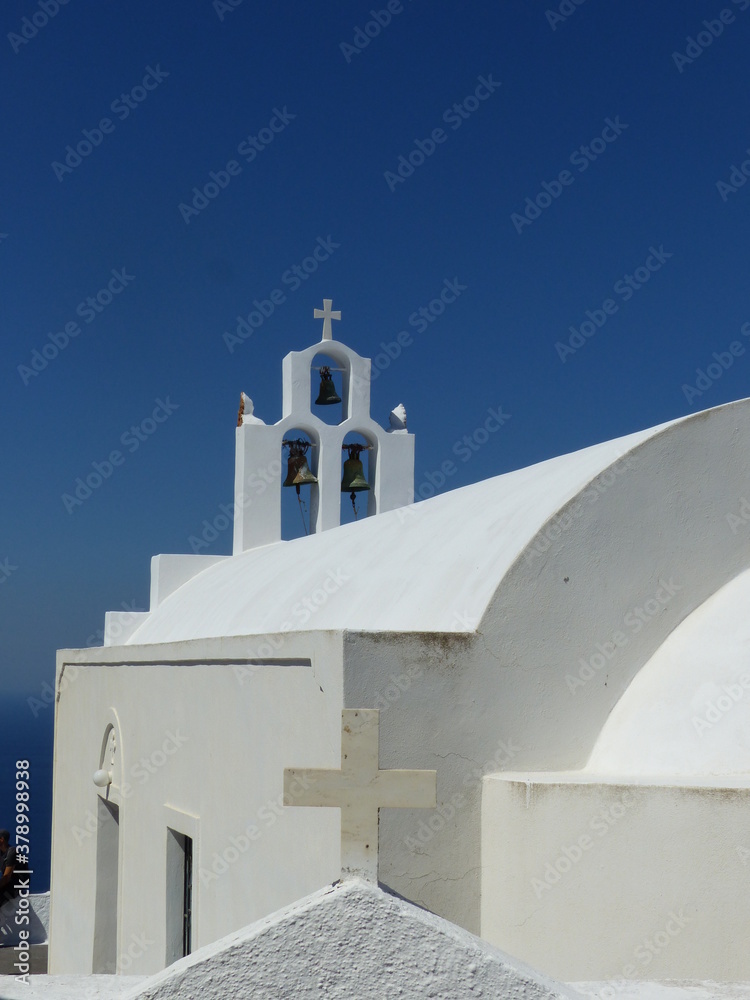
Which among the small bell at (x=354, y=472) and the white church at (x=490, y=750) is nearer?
the white church at (x=490, y=750)

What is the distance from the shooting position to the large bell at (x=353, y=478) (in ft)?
40.5

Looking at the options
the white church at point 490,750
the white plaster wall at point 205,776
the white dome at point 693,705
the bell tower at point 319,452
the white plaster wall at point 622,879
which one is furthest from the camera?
the bell tower at point 319,452

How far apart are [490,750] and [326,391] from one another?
24.1 ft

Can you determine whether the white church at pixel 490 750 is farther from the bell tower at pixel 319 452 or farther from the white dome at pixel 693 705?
the bell tower at pixel 319 452

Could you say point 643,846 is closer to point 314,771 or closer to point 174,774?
point 314,771

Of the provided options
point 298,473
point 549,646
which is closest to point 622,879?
point 549,646

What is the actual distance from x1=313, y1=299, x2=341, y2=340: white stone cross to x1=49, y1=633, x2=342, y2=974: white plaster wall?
4287 millimetres

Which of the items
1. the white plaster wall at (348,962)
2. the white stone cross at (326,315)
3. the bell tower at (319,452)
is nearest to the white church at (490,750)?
the white plaster wall at (348,962)

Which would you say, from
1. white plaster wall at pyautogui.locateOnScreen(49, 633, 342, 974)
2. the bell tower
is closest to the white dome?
white plaster wall at pyautogui.locateOnScreen(49, 633, 342, 974)

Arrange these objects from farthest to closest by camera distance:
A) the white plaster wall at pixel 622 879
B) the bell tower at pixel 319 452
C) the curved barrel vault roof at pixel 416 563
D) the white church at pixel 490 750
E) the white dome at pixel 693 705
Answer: the bell tower at pixel 319 452, the curved barrel vault roof at pixel 416 563, the white dome at pixel 693 705, the white plaster wall at pixel 622 879, the white church at pixel 490 750

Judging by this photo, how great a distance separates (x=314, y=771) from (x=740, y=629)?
3.35m

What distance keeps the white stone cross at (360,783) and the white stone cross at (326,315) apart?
9671 millimetres

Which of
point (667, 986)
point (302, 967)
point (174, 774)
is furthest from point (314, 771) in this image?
point (174, 774)

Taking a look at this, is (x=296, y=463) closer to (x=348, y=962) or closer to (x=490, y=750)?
(x=490, y=750)
